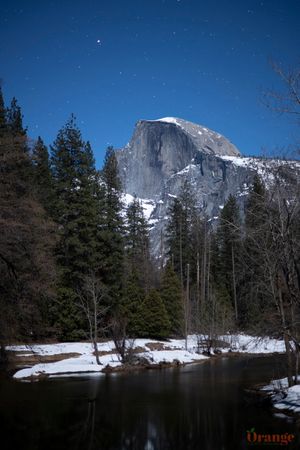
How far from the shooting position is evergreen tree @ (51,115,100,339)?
2945 centimetres

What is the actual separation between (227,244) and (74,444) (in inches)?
1659

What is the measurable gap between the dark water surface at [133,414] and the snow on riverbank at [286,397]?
0.61 meters

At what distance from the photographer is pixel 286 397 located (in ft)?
48.5

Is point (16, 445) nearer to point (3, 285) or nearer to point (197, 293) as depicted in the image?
point (3, 285)

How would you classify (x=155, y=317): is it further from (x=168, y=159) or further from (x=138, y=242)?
(x=168, y=159)

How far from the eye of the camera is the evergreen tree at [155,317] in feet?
110

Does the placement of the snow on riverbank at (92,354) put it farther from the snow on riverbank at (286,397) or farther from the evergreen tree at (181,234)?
the evergreen tree at (181,234)

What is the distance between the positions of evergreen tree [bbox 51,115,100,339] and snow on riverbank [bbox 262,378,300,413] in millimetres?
16044

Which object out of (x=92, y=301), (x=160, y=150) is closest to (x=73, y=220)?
(x=92, y=301)

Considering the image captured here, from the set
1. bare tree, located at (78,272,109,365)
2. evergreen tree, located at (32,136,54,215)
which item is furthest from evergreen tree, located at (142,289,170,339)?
evergreen tree, located at (32,136,54,215)

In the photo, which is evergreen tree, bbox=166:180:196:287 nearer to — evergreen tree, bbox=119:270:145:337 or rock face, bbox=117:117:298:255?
evergreen tree, bbox=119:270:145:337

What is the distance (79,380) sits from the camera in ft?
68.4

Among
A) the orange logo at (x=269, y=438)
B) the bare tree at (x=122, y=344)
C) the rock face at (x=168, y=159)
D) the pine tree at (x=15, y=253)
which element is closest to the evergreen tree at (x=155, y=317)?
the bare tree at (x=122, y=344)

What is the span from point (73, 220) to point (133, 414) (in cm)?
2097
